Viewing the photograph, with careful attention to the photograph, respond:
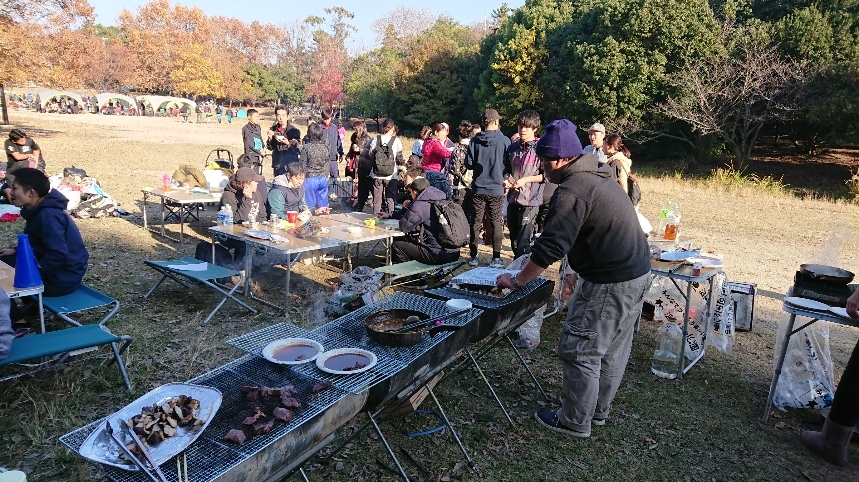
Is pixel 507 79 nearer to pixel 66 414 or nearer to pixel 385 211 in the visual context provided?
pixel 385 211

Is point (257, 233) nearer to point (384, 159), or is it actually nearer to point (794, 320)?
point (384, 159)

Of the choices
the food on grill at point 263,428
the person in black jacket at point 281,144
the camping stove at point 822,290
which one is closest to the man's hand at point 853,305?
the camping stove at point 822,290

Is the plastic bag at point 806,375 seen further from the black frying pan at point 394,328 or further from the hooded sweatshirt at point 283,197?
the hooded sweatshirt at point 283,197

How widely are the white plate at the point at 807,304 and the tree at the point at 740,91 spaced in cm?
1787

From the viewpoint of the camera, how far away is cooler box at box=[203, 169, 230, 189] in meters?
9.76

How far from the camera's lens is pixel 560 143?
11.2ft

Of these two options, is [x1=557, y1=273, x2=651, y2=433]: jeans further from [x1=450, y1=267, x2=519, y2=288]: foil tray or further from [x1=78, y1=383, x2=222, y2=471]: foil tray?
[x1=78, y1=383, x2=222, y2=471]: foil tray

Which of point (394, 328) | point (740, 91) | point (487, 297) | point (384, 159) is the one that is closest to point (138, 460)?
point (394, 328)

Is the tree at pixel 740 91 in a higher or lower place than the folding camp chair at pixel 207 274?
higher

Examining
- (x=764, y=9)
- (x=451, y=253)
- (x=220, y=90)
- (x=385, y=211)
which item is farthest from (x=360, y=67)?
(x=451, y=253)

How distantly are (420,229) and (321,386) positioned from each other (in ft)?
14.7

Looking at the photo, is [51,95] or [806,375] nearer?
[806,375]

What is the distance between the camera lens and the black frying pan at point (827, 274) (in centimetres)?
421

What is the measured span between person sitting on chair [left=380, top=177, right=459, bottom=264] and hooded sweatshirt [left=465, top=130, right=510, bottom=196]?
32.8 inches
